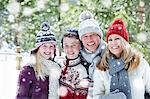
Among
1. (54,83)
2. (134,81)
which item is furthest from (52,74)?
(134,81)

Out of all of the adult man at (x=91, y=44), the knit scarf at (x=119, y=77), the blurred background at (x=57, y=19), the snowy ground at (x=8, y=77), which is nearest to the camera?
the knit scarf at (x=119, y=77)

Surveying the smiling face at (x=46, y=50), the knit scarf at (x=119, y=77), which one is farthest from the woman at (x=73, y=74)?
the knit scarf at (x=119, y=77)

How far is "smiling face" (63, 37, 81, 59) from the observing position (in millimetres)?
2715

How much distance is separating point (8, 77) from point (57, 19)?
1159 mm

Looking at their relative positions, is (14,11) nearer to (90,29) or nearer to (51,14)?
(51,14)

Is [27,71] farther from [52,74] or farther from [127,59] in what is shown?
[127,59]

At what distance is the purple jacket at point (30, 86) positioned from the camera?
9.00 feet

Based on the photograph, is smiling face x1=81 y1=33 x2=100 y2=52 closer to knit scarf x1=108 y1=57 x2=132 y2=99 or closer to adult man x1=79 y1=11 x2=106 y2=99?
adult man x1=79 y1=11 x2=106 y2=99

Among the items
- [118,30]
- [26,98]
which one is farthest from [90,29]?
[26,98]

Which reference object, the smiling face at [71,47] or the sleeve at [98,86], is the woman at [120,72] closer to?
the sleeve at [98,86]

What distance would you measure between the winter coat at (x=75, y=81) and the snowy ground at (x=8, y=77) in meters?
1.87

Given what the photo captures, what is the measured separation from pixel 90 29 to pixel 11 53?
4866mm

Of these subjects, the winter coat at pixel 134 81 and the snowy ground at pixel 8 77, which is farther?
the snowy ground at pixel 8 77

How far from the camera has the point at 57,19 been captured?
5633 millimetres
